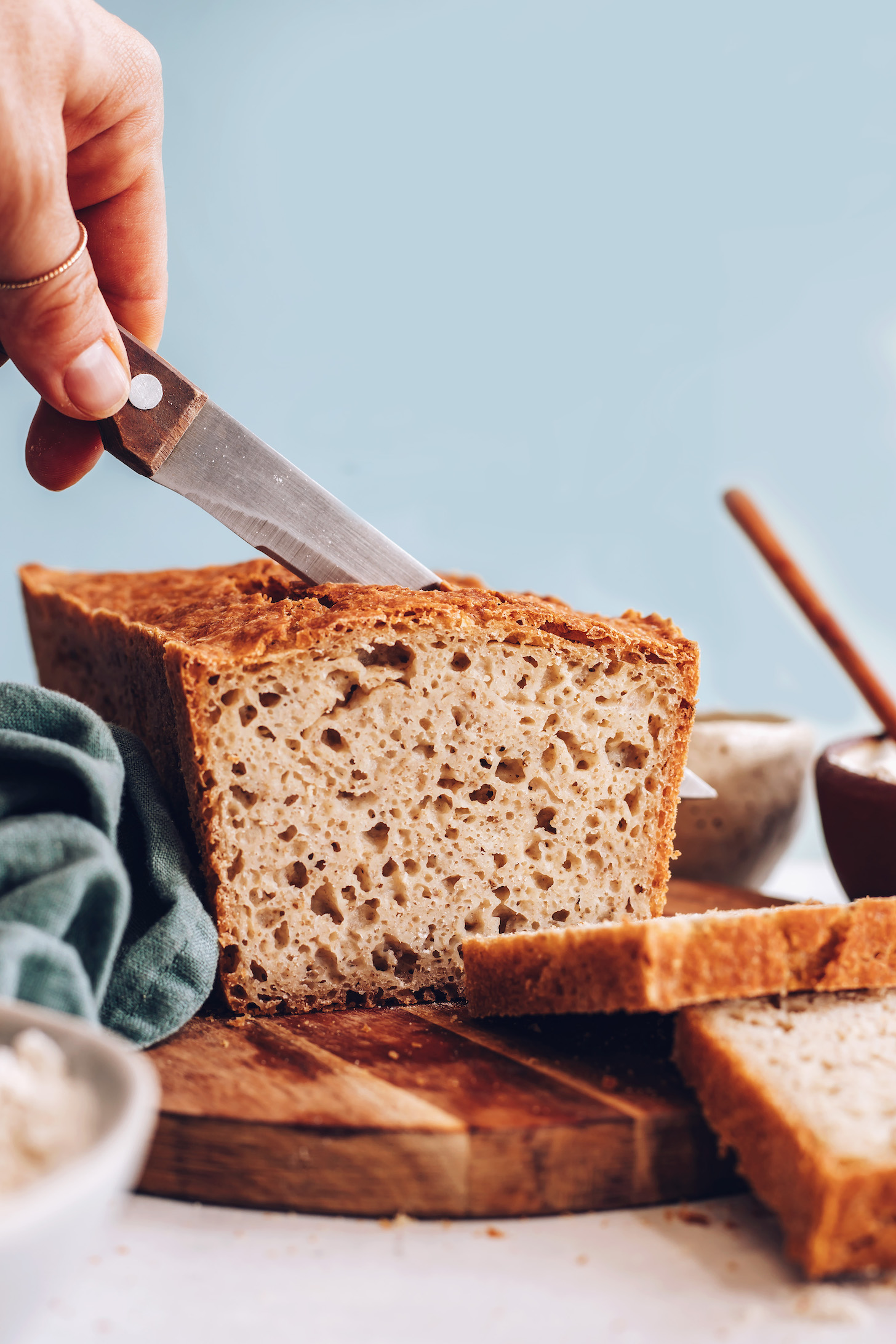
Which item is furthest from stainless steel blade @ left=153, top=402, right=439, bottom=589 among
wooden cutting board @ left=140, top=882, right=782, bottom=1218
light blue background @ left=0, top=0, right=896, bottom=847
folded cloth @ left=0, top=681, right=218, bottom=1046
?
light blue background @ left=0, top=0, right=896, bottom=847

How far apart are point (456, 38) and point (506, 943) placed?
4.48 meters

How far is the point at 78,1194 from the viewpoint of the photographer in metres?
1.38

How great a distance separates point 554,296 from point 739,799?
299 centimetres

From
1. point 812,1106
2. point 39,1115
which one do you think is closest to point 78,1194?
point 39,1115

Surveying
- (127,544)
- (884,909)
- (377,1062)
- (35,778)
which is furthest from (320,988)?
(127,544)

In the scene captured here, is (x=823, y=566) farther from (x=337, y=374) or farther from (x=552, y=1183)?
(x=552, y=1183)

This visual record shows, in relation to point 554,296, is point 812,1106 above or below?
below

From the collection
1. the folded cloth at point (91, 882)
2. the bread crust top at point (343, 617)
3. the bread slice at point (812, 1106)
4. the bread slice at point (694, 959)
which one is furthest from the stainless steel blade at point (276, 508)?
the bread slice at point (812, 1106)

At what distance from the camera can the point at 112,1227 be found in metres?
2.11

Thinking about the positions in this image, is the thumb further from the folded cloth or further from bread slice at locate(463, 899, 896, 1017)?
bread slice at locate(463, 899, 896, 1017)

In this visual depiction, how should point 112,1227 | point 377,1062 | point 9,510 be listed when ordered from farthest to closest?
point 9,510, point 377,1062, point 112,1227

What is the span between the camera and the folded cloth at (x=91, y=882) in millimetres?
2268

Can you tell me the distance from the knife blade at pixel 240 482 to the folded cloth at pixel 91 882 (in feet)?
2.12

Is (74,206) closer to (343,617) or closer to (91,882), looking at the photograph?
(343,617)
